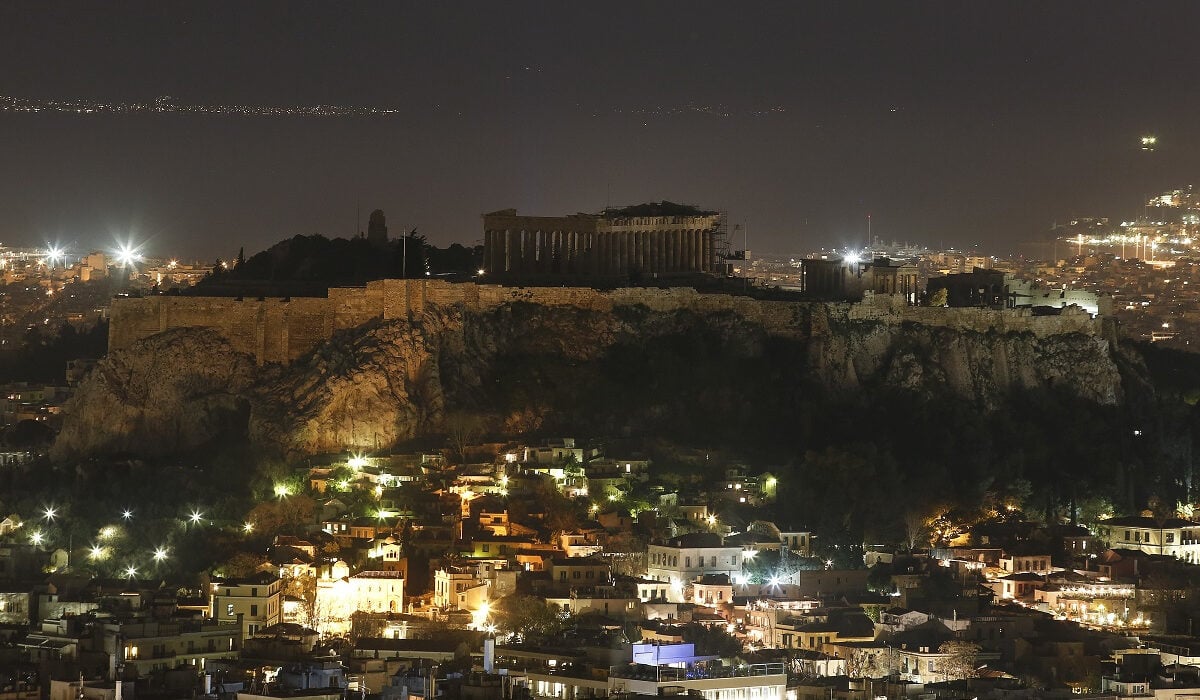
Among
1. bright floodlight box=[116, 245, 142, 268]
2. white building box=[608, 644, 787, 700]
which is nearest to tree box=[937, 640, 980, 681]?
white building box=[608, 644, 787, 700]

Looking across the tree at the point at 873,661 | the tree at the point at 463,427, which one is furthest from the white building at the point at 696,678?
the tree at the point at 463,427

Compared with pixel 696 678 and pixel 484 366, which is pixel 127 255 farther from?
pixel 696 678

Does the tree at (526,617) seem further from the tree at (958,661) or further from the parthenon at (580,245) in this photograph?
the parthenon at (580,245)

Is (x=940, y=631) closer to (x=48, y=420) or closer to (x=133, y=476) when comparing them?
(x=133, y=476)

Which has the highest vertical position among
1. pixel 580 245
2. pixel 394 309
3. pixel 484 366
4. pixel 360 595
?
pixel 580 245

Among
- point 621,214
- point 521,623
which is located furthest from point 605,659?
point 621,214

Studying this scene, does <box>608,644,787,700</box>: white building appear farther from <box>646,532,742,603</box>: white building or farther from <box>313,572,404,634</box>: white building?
<box>646,532,742,603</box>: white building

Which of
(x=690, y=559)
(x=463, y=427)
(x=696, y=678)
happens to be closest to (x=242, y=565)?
(x=690, y=559)
